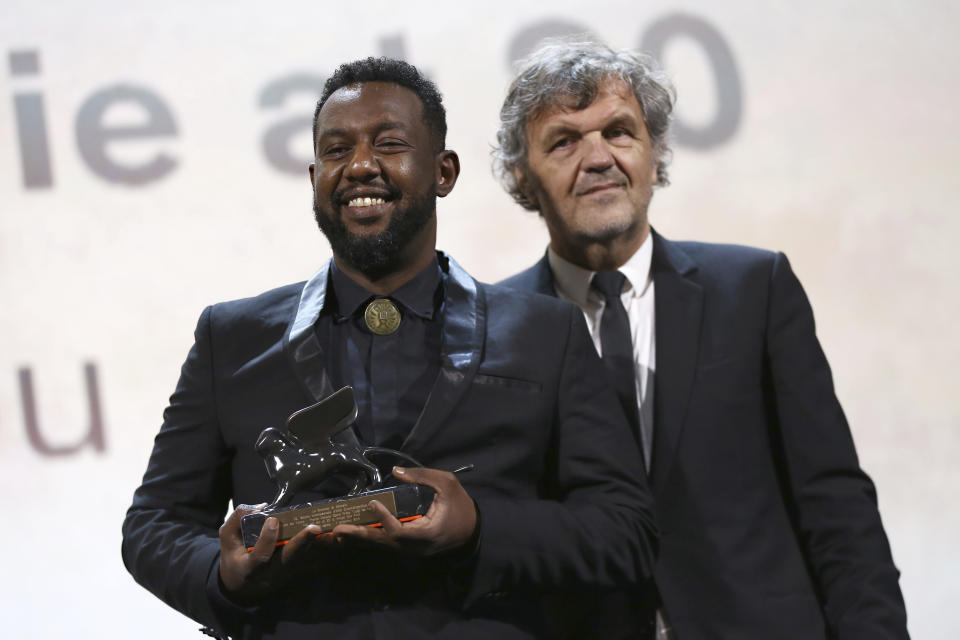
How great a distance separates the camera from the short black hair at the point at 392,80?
173cm

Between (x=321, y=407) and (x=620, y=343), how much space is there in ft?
2.39

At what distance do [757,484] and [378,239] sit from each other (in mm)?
819

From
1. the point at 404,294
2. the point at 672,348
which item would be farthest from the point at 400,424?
the point at 672,348

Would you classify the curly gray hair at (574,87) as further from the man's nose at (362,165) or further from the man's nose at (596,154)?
the man's nose at (362,165)

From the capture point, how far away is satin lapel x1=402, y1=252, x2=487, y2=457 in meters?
1.52

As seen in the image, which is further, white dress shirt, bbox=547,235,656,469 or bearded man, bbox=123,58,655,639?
white dress shirt, bbox=547,235,656,469

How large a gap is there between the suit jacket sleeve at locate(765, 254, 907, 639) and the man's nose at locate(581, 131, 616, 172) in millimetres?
390

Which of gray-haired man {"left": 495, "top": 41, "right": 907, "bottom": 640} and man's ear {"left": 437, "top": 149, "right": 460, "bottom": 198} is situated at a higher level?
man's ear {"left": 437, "top": 149, "right": 460, "bottom": 198}

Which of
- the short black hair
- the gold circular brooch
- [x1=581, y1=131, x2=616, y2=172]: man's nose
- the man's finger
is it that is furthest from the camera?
[x1=581, y1=131, x2=616, y2=172]: man's nose

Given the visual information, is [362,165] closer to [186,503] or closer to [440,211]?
[186,503]

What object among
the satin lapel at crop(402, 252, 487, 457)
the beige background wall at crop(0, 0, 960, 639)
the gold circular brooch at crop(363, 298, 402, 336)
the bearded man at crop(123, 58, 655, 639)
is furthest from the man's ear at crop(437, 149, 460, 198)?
the beige background wall at crop(0, 0, 960, 639)

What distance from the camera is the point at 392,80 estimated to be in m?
1.73

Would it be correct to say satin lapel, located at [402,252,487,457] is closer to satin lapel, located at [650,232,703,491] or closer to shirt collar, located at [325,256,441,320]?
shirt collar, located at [325,256,441,320]

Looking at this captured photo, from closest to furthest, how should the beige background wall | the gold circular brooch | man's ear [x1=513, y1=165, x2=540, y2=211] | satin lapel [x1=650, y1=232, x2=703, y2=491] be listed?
the gold circular brooch
satin lapel [x1=650, y1=232, x2=703, y2=491]
man's ear [x1=513, y1=165, x2=540, y2=211]
the beige background wall
